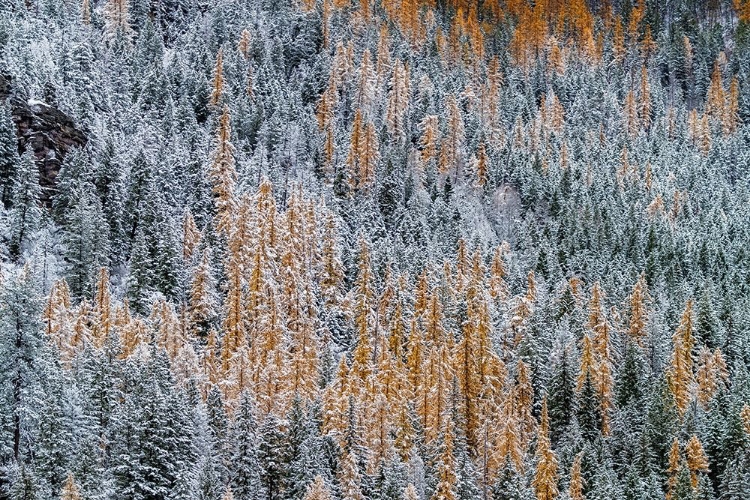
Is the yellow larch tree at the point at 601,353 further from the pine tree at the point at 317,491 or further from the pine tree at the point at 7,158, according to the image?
the pine tree at the point at 7,158

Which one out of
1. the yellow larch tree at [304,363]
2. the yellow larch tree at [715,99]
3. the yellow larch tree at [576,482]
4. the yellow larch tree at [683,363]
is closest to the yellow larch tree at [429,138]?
the yellow larch tree at [683,363]

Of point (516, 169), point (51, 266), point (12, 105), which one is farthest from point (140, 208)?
point (516, 169)

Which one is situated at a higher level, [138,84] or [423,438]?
[138,84]

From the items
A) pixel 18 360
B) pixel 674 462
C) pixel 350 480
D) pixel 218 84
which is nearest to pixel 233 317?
pixel 350 480

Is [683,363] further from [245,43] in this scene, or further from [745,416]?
[245,43]

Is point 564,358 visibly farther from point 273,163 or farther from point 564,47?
point 564,47

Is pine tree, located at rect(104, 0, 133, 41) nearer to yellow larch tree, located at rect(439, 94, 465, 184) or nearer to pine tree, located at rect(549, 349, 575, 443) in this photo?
yellow larch tree, located at rect(439, 94, 465, 184)
